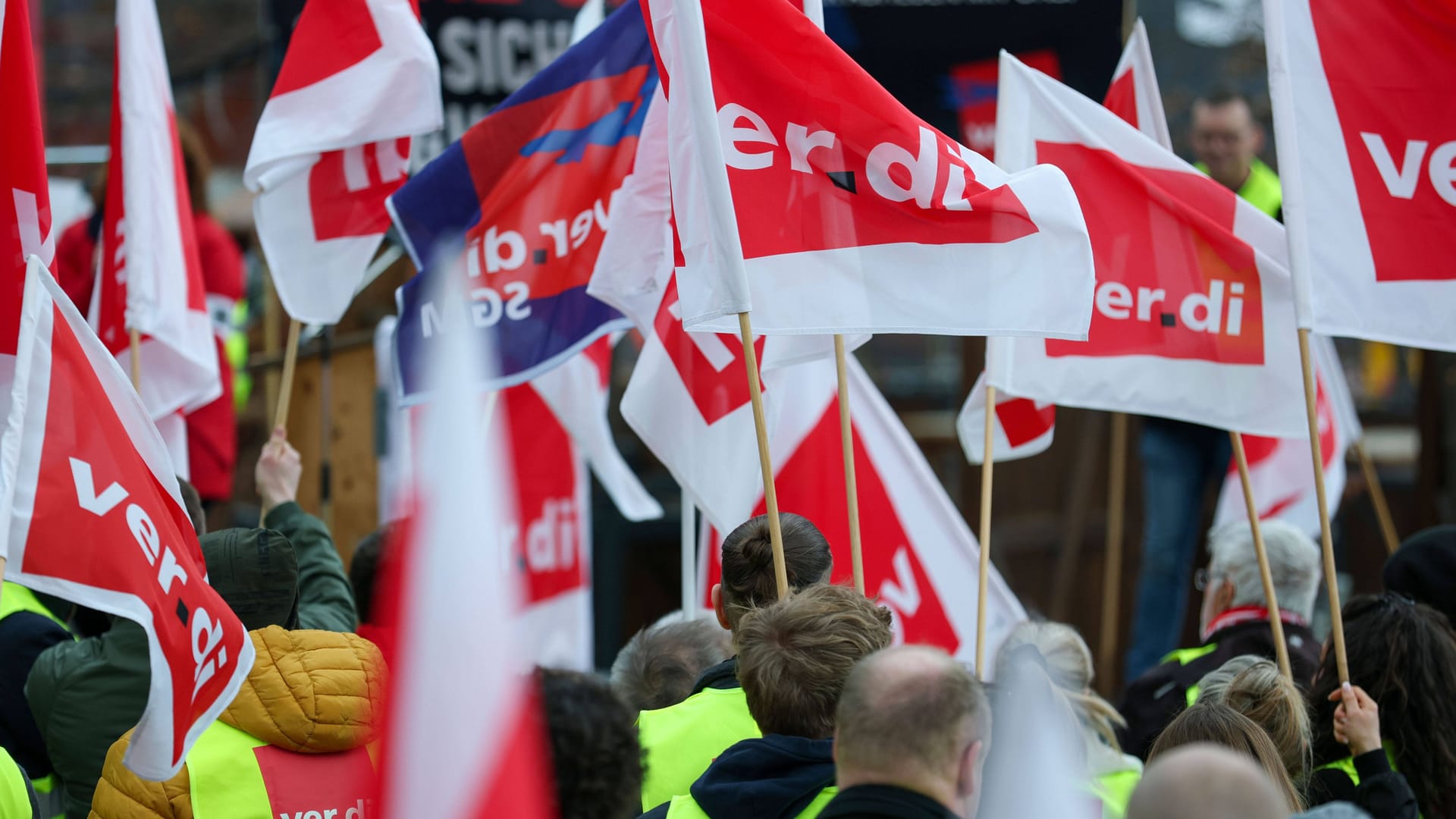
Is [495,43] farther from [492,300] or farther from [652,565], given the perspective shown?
[652,565]

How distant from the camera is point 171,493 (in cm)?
336

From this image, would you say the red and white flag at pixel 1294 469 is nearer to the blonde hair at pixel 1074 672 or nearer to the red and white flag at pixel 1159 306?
the red and white flag at pixel 1159 306

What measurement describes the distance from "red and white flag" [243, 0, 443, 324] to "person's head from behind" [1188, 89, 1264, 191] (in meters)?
3.13

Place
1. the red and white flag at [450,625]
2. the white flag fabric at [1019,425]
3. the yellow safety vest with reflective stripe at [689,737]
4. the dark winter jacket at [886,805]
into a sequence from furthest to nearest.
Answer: the white flag fabric at [1019,425], the yellow safety vest with reflective stripe at [689,737], the dark winter jacket at [886,805], the red and white flag at [450,625]

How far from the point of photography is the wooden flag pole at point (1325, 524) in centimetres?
380

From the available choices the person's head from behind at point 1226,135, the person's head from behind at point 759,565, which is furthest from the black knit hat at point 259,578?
the person's head from behind at point 1226,135

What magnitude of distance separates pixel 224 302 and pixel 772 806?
14.9 ft

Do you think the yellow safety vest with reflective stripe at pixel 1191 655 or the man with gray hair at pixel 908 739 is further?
the yellow safety vest with reflective stripe at pixel 1191 655

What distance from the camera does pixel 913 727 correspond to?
8.21ft

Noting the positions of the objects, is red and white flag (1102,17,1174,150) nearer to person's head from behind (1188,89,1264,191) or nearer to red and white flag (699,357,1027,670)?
red and white flag (699,357,1027,670)

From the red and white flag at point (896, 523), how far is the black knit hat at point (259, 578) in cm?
184

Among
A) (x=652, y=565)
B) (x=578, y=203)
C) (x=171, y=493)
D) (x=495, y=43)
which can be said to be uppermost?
(x=495, y=43)

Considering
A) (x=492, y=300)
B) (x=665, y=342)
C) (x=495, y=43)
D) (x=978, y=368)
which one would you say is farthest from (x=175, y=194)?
(x=978, y=368)

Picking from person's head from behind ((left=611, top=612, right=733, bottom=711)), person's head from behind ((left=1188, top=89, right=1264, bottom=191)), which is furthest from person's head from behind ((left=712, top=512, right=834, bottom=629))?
person's head from behind ((left=1188, top=89, right=1264, bottom=191))
